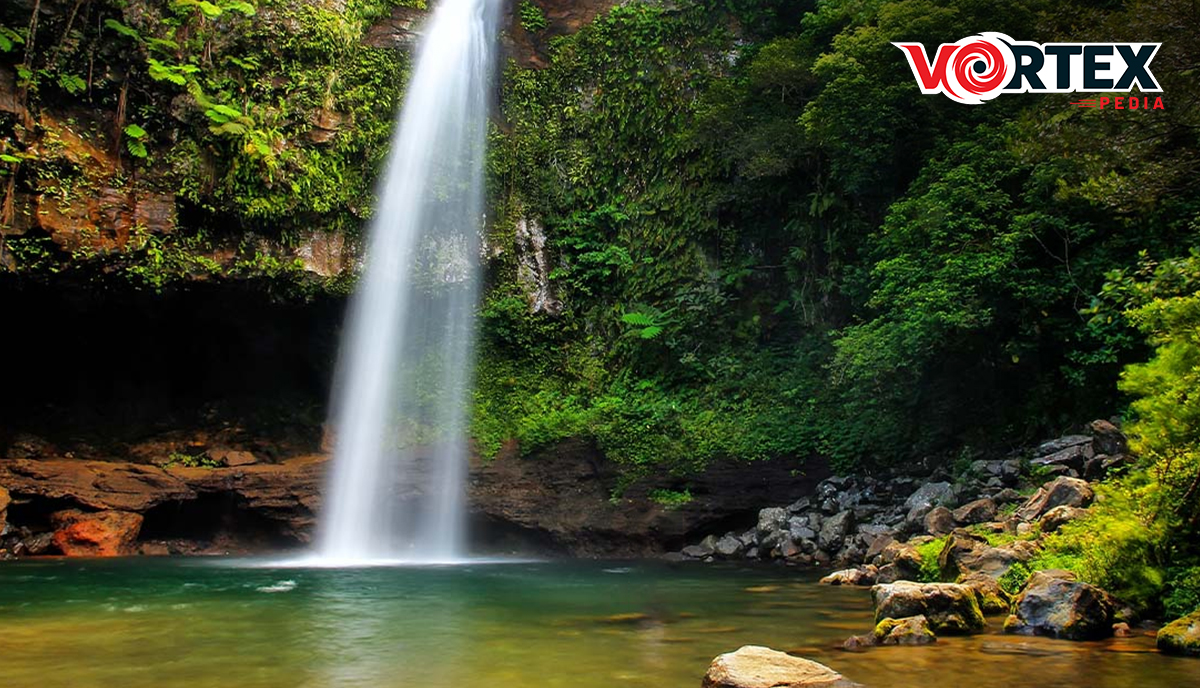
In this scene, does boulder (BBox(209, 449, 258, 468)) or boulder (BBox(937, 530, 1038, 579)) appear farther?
boulder (BBox(209, 449, 258, 468))

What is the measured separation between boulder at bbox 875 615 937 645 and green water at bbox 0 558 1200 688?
16 centimetres

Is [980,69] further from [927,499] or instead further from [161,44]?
[161,44]

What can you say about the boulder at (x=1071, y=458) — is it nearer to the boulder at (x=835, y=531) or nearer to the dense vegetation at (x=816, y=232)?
the dense vegetation at (x=816, y=232)

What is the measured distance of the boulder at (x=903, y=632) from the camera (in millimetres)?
7059

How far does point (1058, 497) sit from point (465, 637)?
7.58 metres

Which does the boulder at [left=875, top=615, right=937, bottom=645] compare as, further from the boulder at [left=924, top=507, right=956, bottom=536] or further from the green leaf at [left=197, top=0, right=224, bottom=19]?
the green leaf at [left=197, top=0, right=224, bottom=19]

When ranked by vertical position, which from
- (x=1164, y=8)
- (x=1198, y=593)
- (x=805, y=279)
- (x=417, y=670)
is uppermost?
(x=1164, y=8)

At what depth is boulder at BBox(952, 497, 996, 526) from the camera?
12.3 metres

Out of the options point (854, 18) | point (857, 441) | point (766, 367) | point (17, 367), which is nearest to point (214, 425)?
point (17, 367)

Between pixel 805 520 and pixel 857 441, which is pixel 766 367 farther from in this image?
pixel 805 520

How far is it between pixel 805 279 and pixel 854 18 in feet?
17.8

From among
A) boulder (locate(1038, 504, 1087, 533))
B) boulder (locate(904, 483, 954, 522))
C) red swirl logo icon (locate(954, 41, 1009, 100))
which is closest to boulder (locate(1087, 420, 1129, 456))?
boulder (locate(1038, 504, 1087, 533))

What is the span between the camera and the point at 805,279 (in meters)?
18.8

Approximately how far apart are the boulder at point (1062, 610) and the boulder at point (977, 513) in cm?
461
